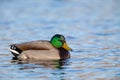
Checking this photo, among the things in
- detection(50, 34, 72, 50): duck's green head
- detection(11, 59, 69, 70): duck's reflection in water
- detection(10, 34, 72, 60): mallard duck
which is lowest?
detection(11, 59, 69, 70): duck's reflection in water

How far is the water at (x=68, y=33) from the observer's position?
15109 millimetres

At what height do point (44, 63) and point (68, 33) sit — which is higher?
point (68, 33)

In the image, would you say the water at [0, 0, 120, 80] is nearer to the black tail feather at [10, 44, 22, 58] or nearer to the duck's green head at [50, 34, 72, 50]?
the black tail feather at [10, 44, 22, 58]

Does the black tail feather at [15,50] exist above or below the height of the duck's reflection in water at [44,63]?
above

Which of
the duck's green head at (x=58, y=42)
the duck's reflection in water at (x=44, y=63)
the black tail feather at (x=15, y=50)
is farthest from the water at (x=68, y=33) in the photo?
the duck's green head at (x=58, y=42)

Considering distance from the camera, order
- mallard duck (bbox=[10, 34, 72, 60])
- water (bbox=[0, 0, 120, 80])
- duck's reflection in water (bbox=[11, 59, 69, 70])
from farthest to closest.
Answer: mallard duck (bbox=[10, 34, 72, 60]) → duck's reflection in water (bbox=[11, 59, 69, 70]) → water (bbox=[0, 0, 120, 80])

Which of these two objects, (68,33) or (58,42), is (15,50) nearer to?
(58,42)

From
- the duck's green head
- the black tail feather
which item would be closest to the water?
the black tail feather

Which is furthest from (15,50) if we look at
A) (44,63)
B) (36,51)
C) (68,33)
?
(68,33)

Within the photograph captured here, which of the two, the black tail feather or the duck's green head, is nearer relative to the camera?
the black tail feather

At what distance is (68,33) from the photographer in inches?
904

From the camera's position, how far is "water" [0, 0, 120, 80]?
15.1 meters

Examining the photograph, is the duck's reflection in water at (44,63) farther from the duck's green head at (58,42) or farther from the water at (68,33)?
the duck's green head at (58,42)

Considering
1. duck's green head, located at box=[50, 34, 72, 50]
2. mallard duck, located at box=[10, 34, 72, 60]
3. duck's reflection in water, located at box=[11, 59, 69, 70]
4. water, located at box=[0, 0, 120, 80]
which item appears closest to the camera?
water, located at box=[0, 0, 120, 80]
